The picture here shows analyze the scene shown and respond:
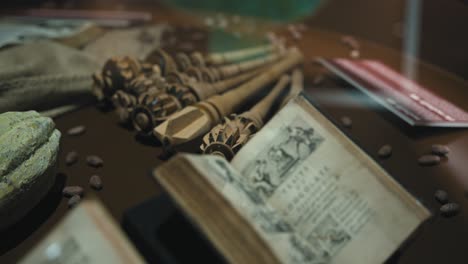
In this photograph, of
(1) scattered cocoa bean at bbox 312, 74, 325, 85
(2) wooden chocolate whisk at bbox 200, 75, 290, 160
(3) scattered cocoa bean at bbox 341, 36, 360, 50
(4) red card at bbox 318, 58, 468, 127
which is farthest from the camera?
(3) scattered cocoa bean at bbox 341, 36, 360, 50

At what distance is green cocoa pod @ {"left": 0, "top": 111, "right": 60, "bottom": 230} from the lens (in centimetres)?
81

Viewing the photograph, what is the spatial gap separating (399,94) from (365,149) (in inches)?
22.7

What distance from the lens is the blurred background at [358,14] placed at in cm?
137

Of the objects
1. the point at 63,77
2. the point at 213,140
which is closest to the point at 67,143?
the point at 63,77

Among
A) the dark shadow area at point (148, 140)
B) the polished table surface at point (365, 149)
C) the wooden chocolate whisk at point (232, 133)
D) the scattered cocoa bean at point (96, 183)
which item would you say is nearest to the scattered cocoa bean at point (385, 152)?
the polished table surface at point (365, 149)

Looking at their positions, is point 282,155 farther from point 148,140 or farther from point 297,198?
point 148,140

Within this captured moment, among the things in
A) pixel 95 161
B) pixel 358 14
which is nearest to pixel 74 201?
A: pixel 95 161

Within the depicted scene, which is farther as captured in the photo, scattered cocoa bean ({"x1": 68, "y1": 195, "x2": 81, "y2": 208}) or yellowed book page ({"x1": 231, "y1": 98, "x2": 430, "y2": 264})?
scattered cocoa bean ({"x1": 68, "y1": 195, "x2": 81, "y2": 208})

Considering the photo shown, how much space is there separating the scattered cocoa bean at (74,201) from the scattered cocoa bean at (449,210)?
2.29 feet

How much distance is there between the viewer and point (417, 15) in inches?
61.5

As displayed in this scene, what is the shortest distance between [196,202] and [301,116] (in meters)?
0.25

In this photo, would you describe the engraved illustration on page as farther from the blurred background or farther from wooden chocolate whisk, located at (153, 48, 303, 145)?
the blurred background

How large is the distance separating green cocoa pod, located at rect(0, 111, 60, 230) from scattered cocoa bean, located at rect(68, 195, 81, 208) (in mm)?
49

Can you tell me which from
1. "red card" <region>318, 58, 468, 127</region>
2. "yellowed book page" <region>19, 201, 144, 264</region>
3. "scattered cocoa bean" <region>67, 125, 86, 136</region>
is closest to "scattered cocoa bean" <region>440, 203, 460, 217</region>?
"red card" <region>318, 58, 468, 127</region>
